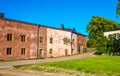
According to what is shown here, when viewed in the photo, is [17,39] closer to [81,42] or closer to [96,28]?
[81,42]

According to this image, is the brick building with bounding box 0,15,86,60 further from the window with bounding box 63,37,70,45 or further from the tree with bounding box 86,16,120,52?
the tree with bounding box 86,16,120,52

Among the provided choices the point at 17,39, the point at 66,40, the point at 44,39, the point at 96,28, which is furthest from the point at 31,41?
the point at 96,28

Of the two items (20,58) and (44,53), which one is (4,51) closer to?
(20,58)

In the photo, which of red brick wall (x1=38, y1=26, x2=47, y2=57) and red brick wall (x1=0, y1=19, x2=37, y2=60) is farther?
red brick wall (x1=38, y1=26, x2=47, y2=57)

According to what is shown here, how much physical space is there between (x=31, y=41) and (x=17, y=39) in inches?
132

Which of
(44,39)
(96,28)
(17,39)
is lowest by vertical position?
(17,39)

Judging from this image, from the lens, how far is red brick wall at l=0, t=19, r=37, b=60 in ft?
116

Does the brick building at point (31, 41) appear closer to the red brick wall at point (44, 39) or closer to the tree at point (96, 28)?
the red brick wall at point (44, 39)

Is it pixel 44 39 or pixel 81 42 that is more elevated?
pixel 44 39

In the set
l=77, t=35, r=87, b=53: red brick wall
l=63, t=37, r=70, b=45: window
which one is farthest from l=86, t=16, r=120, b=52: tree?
l=63, t=37, r=70, b=45: window

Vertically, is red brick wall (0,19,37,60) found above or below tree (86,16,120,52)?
below

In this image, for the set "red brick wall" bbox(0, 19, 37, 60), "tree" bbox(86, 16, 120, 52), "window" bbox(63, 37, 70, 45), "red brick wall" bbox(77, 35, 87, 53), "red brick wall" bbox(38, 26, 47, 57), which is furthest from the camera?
"tree" bbox(86, 16, 120, 52)

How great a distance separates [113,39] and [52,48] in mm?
12503

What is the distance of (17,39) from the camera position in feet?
124
